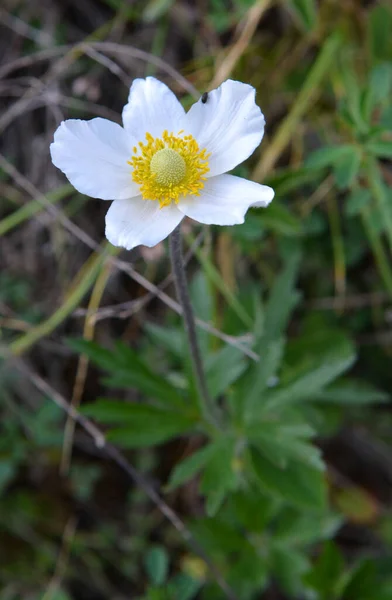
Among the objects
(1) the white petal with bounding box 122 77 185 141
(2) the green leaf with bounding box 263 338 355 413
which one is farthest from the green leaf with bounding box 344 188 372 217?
(1) the white petal with bounding box 122 77 185 141

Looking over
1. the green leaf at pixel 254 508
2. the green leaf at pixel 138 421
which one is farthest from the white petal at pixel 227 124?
the green leaf at pixel 254 508

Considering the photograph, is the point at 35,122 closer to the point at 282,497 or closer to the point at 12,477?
the point at 12,477

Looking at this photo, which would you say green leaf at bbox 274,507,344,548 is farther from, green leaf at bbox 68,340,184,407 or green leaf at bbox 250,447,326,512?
green leaf at bbox 68,340,184,407

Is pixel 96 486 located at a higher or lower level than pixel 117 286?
lower

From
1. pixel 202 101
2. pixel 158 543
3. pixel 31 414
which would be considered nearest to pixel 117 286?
pixel 31 414

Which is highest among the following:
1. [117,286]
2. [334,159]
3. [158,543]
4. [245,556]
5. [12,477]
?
[334,159]

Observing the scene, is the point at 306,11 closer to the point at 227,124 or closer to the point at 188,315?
the point at 227,124

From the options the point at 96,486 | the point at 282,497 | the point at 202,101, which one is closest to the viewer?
the point at 202,101
